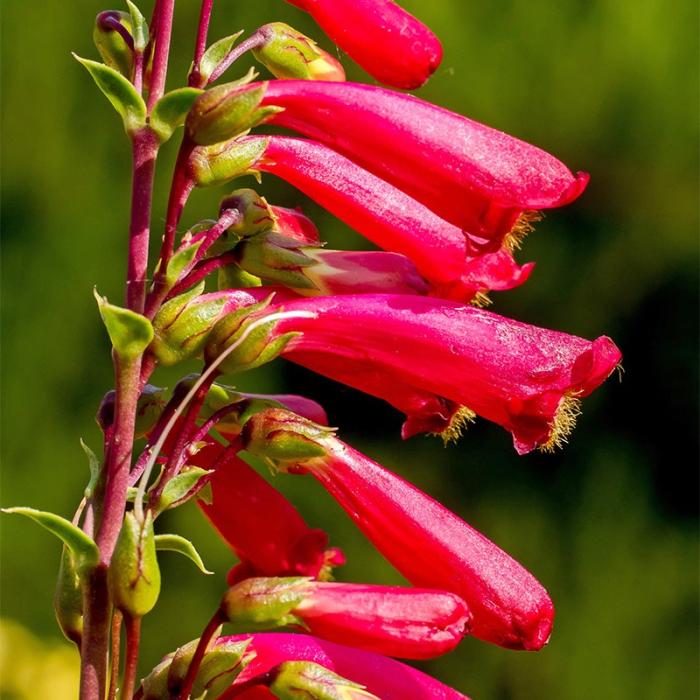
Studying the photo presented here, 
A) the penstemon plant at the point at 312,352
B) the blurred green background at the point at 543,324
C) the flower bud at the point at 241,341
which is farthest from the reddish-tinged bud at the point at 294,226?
the blurred green background at the point at 543,324

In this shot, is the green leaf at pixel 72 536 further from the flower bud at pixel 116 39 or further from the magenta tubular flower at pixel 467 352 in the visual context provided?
the flower bud at pixel 116 39

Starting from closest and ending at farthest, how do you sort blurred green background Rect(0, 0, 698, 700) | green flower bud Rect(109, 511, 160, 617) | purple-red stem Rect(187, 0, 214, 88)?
green flower bud Rect(109, 511, 160, 617) → purple-red stem Rect(187, 0, 214, 88) → blurred green background Rect(0, 0, 698, 700)

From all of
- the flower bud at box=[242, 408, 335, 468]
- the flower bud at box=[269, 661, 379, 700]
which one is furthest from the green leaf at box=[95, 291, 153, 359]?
the flower bud at box=[269, 661, 379, 700]

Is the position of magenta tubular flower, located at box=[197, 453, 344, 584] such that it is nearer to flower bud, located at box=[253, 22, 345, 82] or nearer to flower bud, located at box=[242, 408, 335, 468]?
flower bud, located at box=[242, 408, 335, 468]

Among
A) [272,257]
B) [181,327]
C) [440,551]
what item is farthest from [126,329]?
[440,551]

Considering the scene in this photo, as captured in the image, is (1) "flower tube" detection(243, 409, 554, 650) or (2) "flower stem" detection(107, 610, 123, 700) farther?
(1) "flower tube" detection(243, 409, 554, 650)

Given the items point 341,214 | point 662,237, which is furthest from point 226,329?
point 662,237

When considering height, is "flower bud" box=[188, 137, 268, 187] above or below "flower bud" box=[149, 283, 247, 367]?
above

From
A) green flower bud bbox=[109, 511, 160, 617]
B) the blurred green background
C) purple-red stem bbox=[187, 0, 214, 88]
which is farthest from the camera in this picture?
the blurred green background
